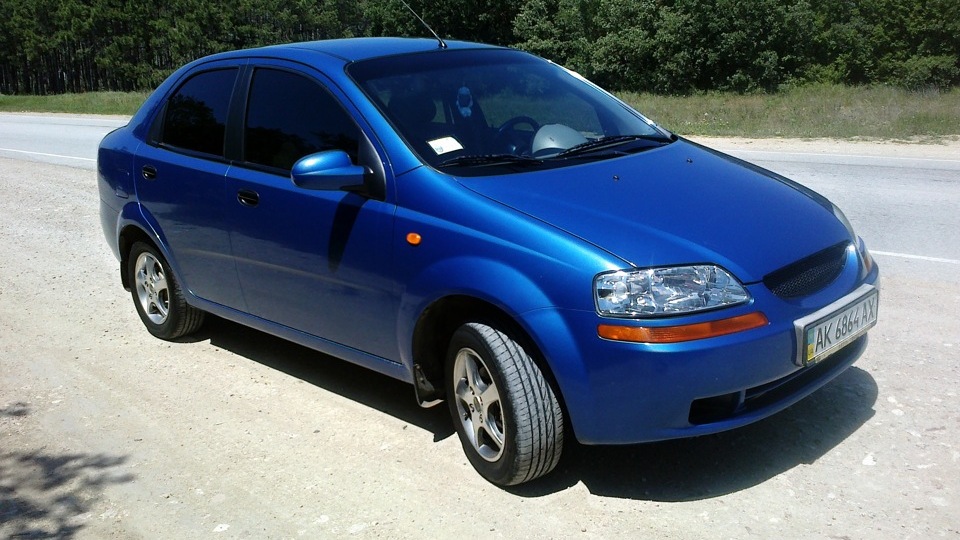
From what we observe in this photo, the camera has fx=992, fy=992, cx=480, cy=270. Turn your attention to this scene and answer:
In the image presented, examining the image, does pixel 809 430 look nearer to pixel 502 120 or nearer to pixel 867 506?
pixel 867 506

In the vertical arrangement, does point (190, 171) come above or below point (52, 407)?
above

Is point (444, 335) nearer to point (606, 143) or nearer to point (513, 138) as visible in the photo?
point (513, 138)

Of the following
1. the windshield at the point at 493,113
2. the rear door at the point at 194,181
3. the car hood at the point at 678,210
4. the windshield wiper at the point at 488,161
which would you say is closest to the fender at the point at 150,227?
the rear door at the point at 194,181

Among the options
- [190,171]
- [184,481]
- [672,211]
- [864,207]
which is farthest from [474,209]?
[864,207]

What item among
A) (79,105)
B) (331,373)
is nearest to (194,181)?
(331,373)

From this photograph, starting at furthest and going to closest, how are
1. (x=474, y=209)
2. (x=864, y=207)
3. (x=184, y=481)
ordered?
(x=864, y=207) < (x=184, y=481) < (x=474, y=209)

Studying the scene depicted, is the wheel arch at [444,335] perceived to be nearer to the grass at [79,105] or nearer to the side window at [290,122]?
the side window at [290,122]

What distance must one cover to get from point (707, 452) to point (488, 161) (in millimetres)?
Answer: 1572

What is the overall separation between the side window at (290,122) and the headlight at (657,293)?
1.49 meters

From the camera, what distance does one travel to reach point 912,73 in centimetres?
4219

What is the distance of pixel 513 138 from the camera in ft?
15.0

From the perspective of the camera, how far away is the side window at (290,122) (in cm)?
461

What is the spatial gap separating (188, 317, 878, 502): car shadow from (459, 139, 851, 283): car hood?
0.86 m

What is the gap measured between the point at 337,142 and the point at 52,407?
7.21 feet
